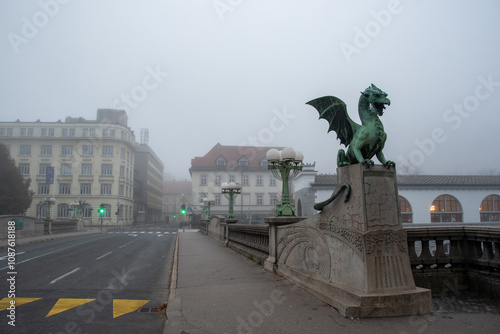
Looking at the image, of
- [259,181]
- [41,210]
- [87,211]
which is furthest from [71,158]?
[259,181]

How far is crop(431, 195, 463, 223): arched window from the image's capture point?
27047 mm

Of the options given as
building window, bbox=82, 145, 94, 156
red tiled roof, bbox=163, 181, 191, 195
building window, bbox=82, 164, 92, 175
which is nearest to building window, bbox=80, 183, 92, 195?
building window, bbox=82, 164, 92, 175

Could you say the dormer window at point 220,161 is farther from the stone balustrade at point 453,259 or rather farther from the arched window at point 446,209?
the stone balustrade at point 453,259

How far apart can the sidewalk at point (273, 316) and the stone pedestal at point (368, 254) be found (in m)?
0.18

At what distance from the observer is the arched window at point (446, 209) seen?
2705cm

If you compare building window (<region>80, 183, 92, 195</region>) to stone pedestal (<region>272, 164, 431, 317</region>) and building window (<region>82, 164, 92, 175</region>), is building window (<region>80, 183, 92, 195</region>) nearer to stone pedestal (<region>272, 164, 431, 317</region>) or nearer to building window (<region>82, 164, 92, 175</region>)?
building window (<region>82, 164, 92, 175</region>)

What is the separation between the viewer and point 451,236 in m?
6.38

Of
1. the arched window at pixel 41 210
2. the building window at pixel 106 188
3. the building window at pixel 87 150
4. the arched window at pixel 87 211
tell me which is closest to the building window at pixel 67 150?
the building window at pixel 87 150

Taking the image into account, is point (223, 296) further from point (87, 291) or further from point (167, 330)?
point (87, 291)

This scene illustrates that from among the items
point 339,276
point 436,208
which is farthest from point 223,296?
point 436,208

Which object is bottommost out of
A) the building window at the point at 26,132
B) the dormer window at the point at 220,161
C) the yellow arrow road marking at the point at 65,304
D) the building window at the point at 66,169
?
the yellow arrow road marking at the point at 65,304

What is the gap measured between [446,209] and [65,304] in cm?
2832

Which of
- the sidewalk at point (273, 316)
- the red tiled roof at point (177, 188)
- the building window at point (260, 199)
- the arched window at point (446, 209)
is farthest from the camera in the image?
the red tiled roof at point (177, 188)

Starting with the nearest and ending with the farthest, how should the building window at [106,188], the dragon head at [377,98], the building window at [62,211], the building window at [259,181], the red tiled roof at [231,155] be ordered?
the dragon head at [377,98], the red tiled roof at [231,155], the building window at [62,211], the building window at [259,181], the building window at [106,188]
